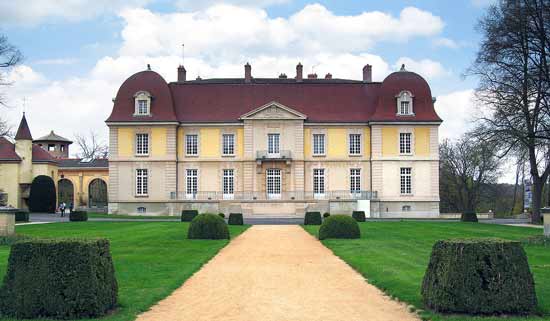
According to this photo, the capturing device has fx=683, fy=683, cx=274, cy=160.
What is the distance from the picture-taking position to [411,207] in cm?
4597

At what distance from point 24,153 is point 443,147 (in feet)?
112

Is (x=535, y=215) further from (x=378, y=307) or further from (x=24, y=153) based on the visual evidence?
(x=24, y=153)

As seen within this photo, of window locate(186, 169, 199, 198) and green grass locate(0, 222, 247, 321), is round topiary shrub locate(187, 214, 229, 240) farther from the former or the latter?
window locate(186, 169, 199, 198)

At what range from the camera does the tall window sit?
4616 centimetres

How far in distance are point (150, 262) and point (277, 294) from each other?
525cm

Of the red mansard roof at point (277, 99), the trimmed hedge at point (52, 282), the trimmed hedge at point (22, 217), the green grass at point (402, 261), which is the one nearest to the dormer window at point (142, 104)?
the red mansard roof at point (277, 99)

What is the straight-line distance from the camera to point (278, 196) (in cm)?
4609

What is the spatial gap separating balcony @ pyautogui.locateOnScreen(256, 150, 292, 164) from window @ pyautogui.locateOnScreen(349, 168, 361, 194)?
14.7ft

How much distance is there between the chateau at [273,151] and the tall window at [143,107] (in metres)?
0.07

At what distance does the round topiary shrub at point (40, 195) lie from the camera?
160 ft

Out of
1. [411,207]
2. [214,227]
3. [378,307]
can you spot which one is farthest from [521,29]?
[378,307]

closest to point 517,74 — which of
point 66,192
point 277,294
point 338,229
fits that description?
point 338,229

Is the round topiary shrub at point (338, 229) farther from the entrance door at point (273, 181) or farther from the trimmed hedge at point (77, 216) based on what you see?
the entrance door at point (273, 181)

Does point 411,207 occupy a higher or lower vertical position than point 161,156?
lower
